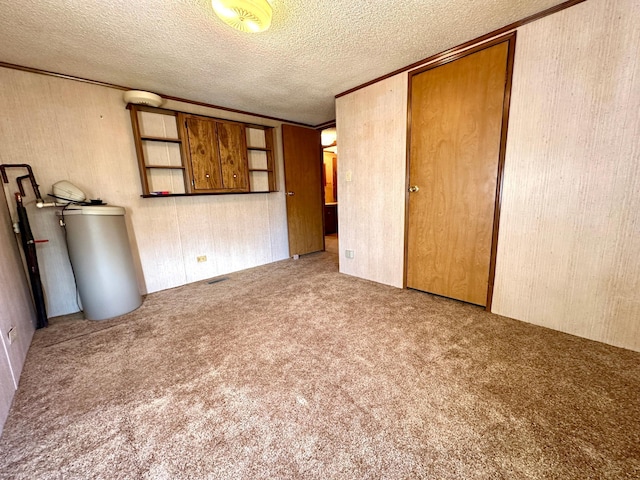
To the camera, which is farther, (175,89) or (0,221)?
(175,89)

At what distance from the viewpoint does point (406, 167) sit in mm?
2621

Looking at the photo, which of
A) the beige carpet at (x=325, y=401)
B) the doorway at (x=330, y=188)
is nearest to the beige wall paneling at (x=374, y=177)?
the beige carpet at (x=325, y=401)

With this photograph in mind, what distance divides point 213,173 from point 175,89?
0.95 metres

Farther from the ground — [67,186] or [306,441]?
[67,186]

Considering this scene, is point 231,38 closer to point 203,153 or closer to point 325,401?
point 203,153

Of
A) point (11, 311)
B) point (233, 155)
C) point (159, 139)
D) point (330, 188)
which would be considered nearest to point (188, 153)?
point (159, 139)

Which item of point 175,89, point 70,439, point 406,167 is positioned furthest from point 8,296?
point 406,167

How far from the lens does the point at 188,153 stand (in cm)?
295

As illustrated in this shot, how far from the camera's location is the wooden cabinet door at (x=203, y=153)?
2.97m

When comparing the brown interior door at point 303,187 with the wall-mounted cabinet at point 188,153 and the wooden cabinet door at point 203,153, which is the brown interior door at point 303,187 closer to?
the wall-mounted cabinet at point 188,153

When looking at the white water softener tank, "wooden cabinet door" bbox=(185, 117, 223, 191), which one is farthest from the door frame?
the white water softener tank

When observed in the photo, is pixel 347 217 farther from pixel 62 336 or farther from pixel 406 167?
pixel 62 336

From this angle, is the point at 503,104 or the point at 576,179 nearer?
the point at 576,179

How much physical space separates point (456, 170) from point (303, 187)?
8.38 feet
